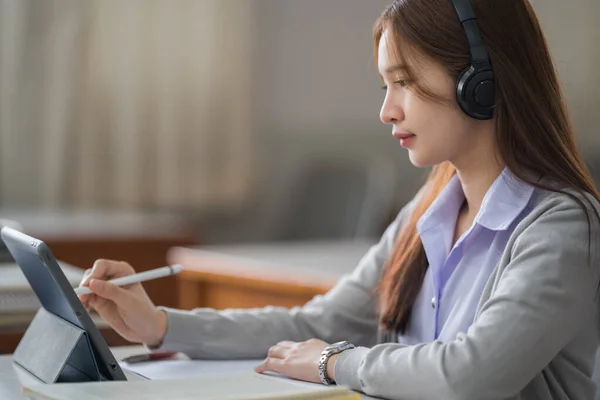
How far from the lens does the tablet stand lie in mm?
1234

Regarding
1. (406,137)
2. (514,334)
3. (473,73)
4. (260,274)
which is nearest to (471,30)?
(473,73)

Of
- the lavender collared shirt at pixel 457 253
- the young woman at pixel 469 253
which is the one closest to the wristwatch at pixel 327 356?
the young woman at pixel 469 253

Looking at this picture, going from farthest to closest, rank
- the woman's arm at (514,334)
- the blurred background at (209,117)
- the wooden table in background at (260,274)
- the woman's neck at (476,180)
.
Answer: the blurred background at (209,117) → the wooden table in background at (260,274) → the woman's neck at (476,180) → the woman's arm at (514,334)

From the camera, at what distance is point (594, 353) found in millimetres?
1315

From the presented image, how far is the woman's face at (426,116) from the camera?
135cm

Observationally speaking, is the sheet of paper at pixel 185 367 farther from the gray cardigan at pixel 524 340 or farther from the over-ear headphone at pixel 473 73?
the over-ear headphone at pixel 473 73

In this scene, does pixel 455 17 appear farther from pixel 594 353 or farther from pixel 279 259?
pixel 279 259

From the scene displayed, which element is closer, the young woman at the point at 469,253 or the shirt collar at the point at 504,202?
the young woman at the point at 469,253

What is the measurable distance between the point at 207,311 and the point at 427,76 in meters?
0.53

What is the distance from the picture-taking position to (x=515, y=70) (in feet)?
4.41

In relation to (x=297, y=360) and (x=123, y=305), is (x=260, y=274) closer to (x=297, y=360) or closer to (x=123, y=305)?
(x=123, y=305)

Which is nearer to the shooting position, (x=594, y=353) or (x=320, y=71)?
(x=594, y=353)

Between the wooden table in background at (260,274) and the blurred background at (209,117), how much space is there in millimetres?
517

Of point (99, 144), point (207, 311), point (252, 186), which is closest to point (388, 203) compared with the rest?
point (252, 186)
